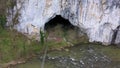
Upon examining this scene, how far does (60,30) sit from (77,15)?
175cm

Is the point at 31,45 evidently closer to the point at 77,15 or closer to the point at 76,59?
the point at 76,59

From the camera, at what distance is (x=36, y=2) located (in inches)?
1172

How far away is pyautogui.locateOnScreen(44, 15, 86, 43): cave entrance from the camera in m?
30.7

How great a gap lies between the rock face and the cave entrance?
705 mm

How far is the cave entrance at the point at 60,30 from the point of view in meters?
30.7

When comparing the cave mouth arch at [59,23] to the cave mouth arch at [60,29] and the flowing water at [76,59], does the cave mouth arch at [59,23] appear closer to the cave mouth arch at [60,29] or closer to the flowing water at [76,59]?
the cave mouth arch at [60,29]

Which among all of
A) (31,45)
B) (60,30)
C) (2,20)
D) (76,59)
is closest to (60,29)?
(60,30)

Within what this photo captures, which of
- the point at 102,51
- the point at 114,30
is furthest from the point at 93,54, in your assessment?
the point at 114,30

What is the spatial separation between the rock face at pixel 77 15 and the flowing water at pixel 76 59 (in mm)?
1535

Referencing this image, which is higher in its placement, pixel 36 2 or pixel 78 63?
pixel 36 2

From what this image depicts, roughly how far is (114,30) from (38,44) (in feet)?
18.9

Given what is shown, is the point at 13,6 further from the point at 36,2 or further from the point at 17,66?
the point at 17,66

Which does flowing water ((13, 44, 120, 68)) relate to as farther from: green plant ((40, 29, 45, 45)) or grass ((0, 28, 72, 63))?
green plant ((40, 29, 45, 45))

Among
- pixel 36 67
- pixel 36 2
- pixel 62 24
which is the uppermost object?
pixel 36 2
